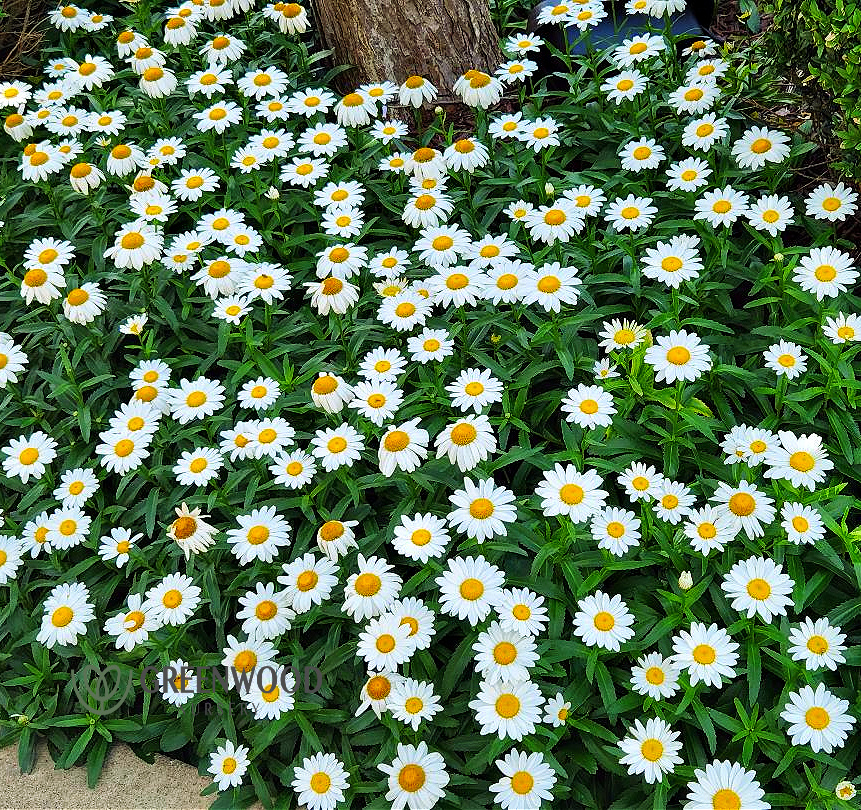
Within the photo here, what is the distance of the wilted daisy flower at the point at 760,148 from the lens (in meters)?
3.15

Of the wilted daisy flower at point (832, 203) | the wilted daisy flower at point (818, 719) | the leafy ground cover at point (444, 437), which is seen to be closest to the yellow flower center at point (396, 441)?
the leafy ground cover at point (444, 437)

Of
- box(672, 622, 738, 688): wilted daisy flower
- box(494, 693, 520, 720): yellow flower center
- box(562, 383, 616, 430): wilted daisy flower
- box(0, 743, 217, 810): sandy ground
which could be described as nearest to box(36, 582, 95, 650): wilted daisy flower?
box(0, 743, 217, 810): sandy ground

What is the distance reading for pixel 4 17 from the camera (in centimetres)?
438

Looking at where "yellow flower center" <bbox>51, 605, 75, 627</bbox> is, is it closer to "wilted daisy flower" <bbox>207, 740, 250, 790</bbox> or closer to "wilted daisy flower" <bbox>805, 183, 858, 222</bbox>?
"wilted daisy flower" <bbox>207, 740, 250, 790</bbox>

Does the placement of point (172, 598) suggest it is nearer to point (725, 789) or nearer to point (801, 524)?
point (725, 789)

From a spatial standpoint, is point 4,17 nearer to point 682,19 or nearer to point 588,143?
point 588,143

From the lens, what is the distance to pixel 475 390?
2.76 m

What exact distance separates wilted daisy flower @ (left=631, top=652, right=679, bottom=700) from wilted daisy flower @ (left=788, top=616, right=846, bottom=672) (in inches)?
11.5

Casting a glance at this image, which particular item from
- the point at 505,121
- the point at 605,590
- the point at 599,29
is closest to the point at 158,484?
the point at 605,590

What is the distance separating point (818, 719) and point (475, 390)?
1214 millimetres

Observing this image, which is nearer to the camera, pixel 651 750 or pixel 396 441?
pixel 651 750

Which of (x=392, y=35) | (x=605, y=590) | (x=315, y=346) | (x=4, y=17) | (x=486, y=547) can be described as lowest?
(x=605, y=590)

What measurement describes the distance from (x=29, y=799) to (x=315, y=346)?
1.55m

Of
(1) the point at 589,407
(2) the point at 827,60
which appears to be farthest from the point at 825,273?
(1) the point at 589,407
